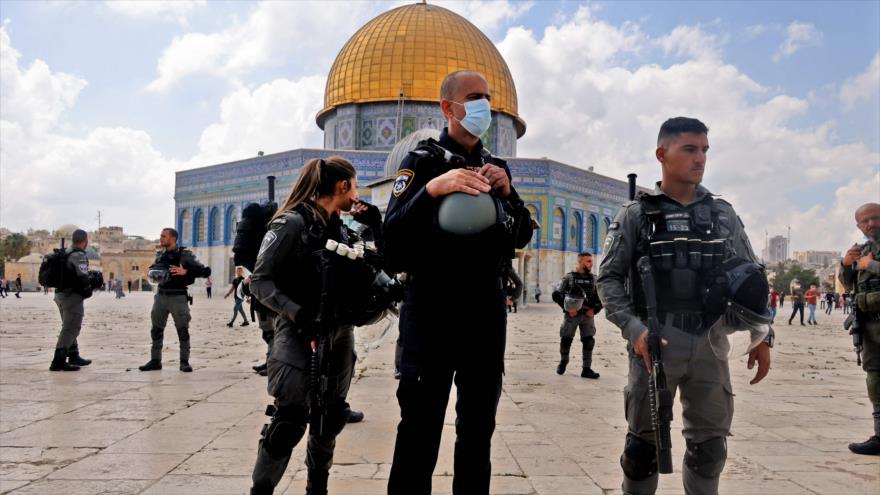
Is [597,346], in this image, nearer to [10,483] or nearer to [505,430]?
[505,430]

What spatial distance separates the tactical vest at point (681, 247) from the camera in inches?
110

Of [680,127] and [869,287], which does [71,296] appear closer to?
[680,127]

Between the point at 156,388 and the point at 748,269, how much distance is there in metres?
5.82

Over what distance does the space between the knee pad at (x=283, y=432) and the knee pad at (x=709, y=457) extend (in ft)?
5.28

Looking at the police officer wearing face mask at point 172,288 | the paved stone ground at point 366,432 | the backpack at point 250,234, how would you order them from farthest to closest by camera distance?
1. the police officer wearing face mask at point 172,288
2. the backpack at point 250,234
3. the paved stone ground at point 366,432

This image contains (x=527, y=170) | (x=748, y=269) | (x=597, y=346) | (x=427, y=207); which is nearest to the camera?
(x=427, y=207)

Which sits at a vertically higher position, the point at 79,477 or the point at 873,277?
the point at 873,277

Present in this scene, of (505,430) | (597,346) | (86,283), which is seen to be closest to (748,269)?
(505,430)

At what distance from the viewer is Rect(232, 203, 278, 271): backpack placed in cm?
402

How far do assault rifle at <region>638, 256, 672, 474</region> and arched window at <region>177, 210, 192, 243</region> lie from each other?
4771 centimetres

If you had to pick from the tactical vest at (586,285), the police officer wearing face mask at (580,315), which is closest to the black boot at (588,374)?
the police officer wearing face mask at (580,315)

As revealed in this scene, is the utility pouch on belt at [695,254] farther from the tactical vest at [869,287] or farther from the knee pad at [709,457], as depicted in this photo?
the tactical vest at [869,287]

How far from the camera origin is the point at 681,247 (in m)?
2.80

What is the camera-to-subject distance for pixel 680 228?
9.32 feet
